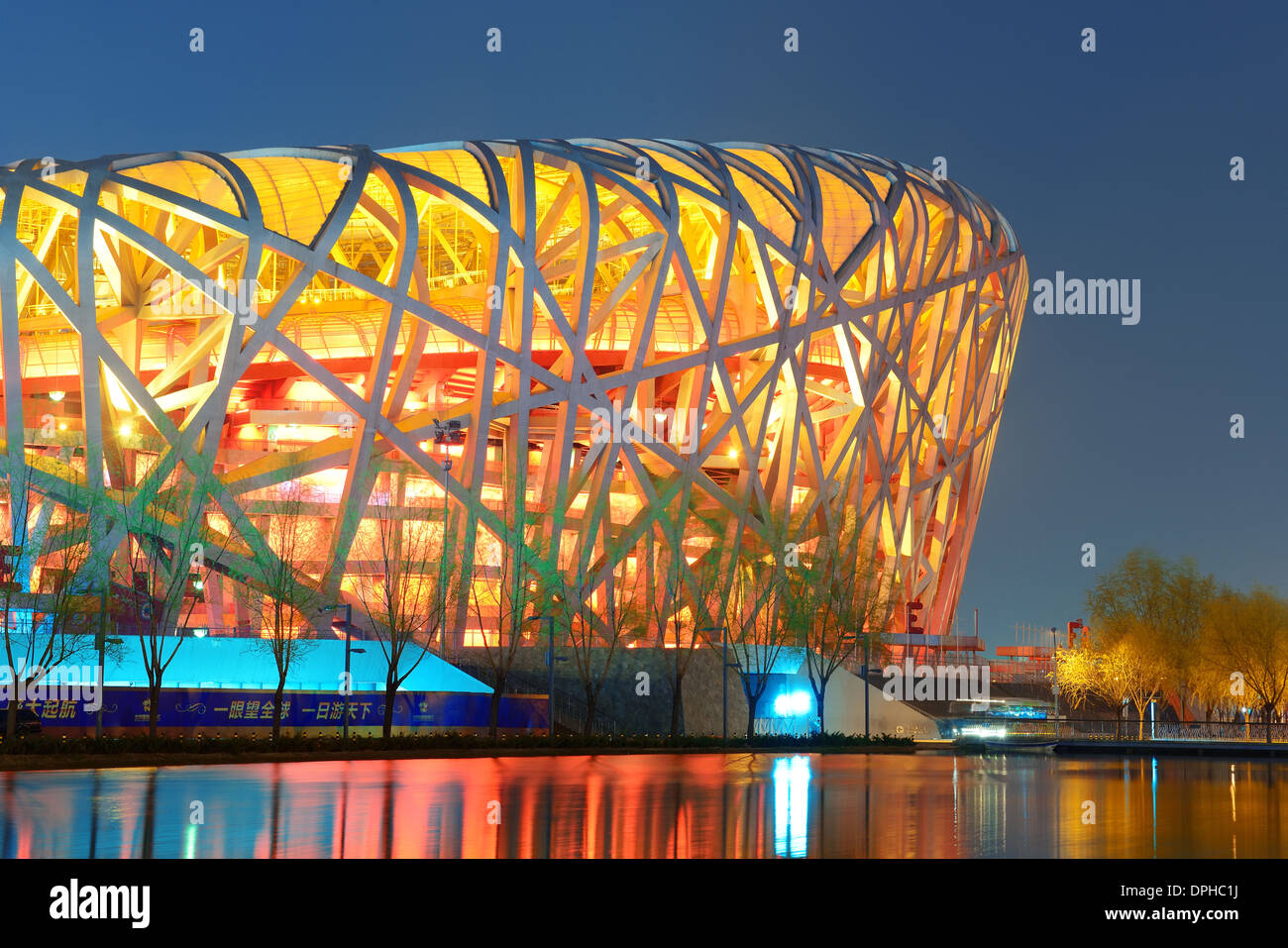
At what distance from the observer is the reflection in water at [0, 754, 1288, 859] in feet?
40.7

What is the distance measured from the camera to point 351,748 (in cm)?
3144

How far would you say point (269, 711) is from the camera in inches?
1458

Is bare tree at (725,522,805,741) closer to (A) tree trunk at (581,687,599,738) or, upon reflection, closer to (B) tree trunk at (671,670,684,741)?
(B) tree trunk at (671,670,684,741)

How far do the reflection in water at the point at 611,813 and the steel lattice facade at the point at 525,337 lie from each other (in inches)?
757

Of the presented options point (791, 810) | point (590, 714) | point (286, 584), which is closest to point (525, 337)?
point (286, 584)

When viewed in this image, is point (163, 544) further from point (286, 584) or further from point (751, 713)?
point (751, 713)

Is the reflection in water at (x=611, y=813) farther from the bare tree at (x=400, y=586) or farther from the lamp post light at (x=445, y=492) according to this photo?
the lamp post light at (x=445, y=492)

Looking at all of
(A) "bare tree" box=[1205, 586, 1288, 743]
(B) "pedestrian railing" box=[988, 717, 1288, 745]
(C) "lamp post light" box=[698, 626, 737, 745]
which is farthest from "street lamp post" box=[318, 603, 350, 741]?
(A) "bare tree" box=[1205, 586, 1288, 743]

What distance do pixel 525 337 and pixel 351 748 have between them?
65.2ft

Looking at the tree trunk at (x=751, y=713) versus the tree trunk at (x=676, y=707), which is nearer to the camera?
the tree trunk at (x=676, y=707)

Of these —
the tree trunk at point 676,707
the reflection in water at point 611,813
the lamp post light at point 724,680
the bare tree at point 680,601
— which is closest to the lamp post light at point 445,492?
the bare tree at point 680,601

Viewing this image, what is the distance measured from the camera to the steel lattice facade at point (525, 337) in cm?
4397

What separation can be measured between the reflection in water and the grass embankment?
4.30ft

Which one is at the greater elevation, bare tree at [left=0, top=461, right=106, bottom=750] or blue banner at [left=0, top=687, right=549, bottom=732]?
bare tree at [left=0, top=461, right=106, bottom=750]
